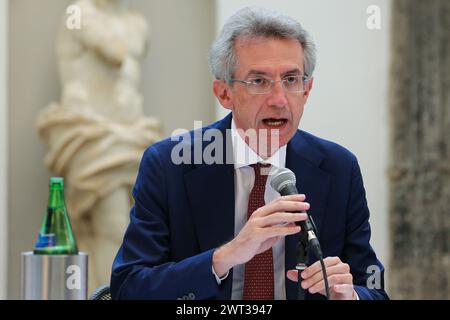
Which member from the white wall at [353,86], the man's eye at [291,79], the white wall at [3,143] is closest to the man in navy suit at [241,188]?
the man's eye at [291,79]

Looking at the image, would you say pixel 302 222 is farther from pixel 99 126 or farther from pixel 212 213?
pixel 99 126

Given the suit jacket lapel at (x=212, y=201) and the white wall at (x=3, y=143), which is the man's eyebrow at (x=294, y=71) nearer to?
the suit jacket lapel at (x=212, y=201)

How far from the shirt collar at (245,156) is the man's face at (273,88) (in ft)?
0.29

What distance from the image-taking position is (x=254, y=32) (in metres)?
2.03

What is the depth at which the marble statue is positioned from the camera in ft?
15.3

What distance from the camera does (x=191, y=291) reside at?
192cm

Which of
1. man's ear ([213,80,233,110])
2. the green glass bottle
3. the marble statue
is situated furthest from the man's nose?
the marble statue

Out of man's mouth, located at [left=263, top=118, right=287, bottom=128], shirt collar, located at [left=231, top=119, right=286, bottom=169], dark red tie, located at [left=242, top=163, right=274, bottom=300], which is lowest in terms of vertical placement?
dark red tie, located at [left=242, top=163, right=274, bottom=300]

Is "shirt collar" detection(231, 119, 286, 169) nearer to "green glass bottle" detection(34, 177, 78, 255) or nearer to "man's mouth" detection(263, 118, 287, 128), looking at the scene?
"man's mouth" detection(263, 118, 287, 128)

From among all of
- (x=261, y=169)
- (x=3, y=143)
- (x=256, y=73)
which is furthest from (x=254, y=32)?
(x=3, y=143)

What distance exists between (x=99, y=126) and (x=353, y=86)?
1497 millimetres

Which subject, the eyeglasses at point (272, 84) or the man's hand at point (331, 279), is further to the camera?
the eyeglasses at point (272, 84)

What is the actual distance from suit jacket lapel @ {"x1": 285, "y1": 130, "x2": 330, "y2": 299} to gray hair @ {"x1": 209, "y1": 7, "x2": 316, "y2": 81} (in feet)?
0.72

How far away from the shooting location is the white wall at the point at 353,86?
5.16 metres
